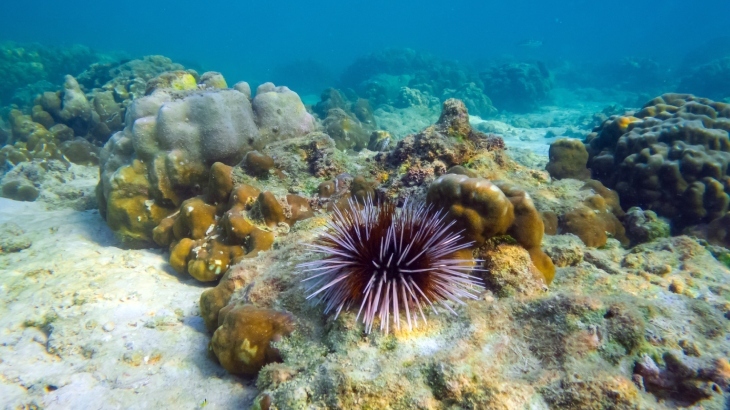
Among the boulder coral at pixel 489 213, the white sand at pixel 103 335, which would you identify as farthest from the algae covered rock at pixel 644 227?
the white sand at pixel 103 335

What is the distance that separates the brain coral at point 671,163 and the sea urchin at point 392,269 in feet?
15.4

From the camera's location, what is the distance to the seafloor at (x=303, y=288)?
2039 mm

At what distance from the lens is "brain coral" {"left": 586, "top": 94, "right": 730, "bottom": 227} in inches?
204

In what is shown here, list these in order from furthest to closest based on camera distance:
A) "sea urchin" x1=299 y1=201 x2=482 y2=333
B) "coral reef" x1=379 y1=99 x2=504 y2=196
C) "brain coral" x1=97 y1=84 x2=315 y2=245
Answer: "brain coral" x1=97 y1=84 x2=315 y2=245 < "coral reef" x1=379 y1=99 x2=504 y2=196 < "sea urchin" x1=299 y1=201 x2=482 y2=333

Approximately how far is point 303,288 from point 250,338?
0.54m

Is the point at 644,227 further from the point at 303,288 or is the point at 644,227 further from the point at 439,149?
the point at 303,288

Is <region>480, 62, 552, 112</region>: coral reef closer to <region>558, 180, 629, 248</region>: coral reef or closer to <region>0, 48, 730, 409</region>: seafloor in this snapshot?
<region>0, 48, 730, 409</region>: seafloor

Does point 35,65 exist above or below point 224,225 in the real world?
above

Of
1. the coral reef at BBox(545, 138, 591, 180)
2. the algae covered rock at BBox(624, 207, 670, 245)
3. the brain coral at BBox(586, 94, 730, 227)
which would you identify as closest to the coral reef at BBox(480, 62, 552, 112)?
the brain coral at BBox(586, 94, 730, 227)

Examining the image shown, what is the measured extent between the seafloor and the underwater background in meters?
0.02

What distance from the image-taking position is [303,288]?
9.65 ft

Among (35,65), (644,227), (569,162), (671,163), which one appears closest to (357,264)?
(644,227)

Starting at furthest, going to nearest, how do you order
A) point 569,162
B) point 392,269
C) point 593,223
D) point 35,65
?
point 35,65
point 569,162
point 593,223
point 392,269

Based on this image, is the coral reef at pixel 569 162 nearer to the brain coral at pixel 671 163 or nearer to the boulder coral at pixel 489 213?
the brain coral at pixel 671 163
